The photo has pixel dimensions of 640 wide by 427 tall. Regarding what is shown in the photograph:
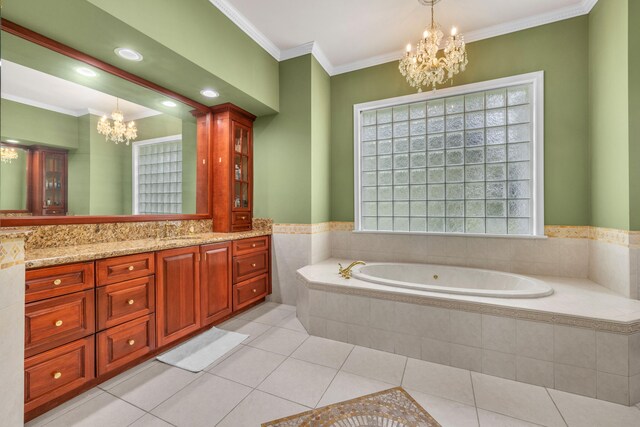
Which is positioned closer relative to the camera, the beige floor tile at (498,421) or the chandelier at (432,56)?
the beige floor tile at (498,421)

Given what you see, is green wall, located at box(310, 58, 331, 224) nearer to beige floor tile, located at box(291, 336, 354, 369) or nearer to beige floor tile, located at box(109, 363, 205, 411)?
beige floor tile, located at box(291, 336, 354, 369)

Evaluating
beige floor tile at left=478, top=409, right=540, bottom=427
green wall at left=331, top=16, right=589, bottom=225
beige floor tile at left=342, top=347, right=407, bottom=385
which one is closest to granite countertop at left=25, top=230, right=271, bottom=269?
beige floor tile at left=342, top=347, right=407, bottom=385

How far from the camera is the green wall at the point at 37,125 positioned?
1711 mm

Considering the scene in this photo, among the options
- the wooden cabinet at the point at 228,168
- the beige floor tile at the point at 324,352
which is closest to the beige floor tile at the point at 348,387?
the beige floor tile at the point at 324,352

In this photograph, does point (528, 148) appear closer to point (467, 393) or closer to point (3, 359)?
point (467, 393)

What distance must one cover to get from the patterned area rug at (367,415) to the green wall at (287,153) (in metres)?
1.84

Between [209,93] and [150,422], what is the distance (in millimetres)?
2668

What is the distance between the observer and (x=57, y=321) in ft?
4.73

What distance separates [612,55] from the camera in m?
2.12

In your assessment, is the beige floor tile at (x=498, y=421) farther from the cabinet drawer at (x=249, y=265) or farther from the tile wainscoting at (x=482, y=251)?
the cabinet drawer at (x=249, y=265)

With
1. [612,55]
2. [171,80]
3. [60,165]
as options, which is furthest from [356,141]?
[60,165]

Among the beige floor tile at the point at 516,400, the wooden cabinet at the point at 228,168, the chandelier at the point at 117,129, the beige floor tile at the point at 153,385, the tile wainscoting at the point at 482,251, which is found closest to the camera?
the beige floor tile at the point at 516,400

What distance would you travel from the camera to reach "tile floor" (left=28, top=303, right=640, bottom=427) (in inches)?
56.3

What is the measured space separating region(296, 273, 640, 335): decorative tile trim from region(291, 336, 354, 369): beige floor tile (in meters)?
0.43
